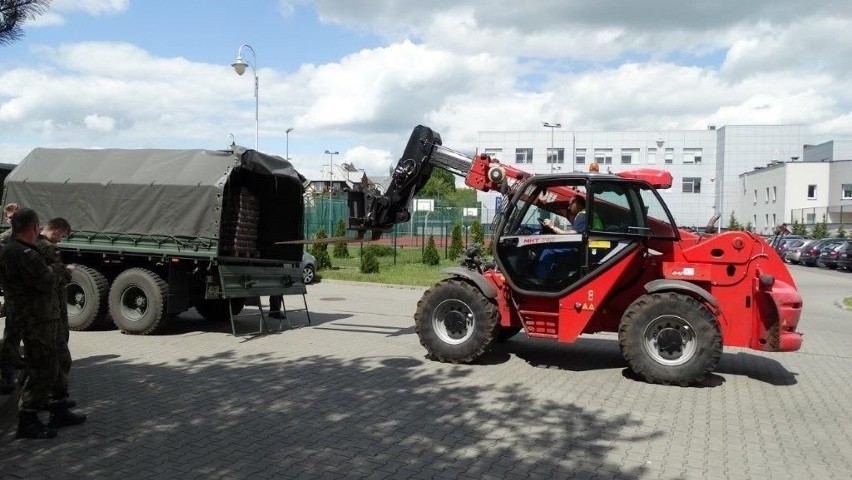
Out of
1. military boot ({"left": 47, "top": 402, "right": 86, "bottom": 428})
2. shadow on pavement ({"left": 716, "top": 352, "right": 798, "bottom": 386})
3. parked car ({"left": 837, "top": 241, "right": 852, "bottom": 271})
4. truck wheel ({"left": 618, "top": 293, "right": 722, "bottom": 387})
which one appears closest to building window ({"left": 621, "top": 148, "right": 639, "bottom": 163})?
parked car ({"left": 837, "top": 241, "right": 852, "bottom": 271})

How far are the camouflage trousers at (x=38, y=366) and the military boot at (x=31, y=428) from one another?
0.06m

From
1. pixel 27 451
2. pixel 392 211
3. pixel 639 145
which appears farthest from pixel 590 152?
pixel 27 451

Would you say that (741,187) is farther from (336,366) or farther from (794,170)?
(336,366)

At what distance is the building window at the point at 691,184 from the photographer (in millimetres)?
70250

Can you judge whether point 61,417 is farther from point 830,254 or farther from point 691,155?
point 691,155

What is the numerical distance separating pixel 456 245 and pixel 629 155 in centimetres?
4589

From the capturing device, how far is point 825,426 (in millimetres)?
6320

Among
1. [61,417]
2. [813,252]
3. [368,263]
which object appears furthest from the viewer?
[813,252]

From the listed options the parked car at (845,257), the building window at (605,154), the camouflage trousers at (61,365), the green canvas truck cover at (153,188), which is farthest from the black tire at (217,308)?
the building window at (605,154)

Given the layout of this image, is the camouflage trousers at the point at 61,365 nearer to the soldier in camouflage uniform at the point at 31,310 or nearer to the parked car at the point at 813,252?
the soldier in camouflage uniform at the point at 31,310

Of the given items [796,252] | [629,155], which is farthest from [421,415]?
[629,155]

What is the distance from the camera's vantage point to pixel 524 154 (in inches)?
2859

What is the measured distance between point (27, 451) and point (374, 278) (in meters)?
15.7

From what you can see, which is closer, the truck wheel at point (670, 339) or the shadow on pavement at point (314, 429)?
the shadow on pavement at point (314, 429)
